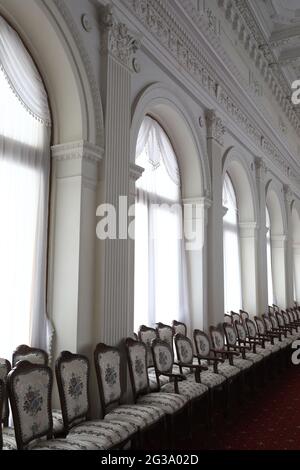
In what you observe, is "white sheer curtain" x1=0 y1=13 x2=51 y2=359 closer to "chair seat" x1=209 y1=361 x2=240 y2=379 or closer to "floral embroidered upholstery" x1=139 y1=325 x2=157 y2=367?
"floral embroidered upholstery" x1=139 y1=325 x2=157 y2=367

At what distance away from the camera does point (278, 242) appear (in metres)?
13.1

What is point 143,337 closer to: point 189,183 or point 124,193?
point 124,193

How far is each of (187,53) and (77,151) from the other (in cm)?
341

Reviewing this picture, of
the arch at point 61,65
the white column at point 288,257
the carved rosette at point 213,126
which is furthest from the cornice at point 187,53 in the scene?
the white column at point 288,257

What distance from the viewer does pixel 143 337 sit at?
221 inches

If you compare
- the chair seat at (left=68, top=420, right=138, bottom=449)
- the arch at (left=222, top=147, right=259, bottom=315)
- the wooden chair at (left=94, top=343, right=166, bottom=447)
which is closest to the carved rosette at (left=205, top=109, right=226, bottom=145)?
the arch at (left=222, top=147, right=259, bottom=315)

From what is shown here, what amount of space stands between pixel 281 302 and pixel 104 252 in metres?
9.55

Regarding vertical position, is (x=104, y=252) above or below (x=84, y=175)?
below

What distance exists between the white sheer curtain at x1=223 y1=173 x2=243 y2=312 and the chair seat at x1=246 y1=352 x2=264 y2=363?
1.90 meters

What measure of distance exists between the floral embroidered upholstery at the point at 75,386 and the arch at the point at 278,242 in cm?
986

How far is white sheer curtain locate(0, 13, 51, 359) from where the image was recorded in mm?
4039

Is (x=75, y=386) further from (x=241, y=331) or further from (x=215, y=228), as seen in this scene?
(x=241, y=331)

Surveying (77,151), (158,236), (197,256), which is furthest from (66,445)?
(197,256)
